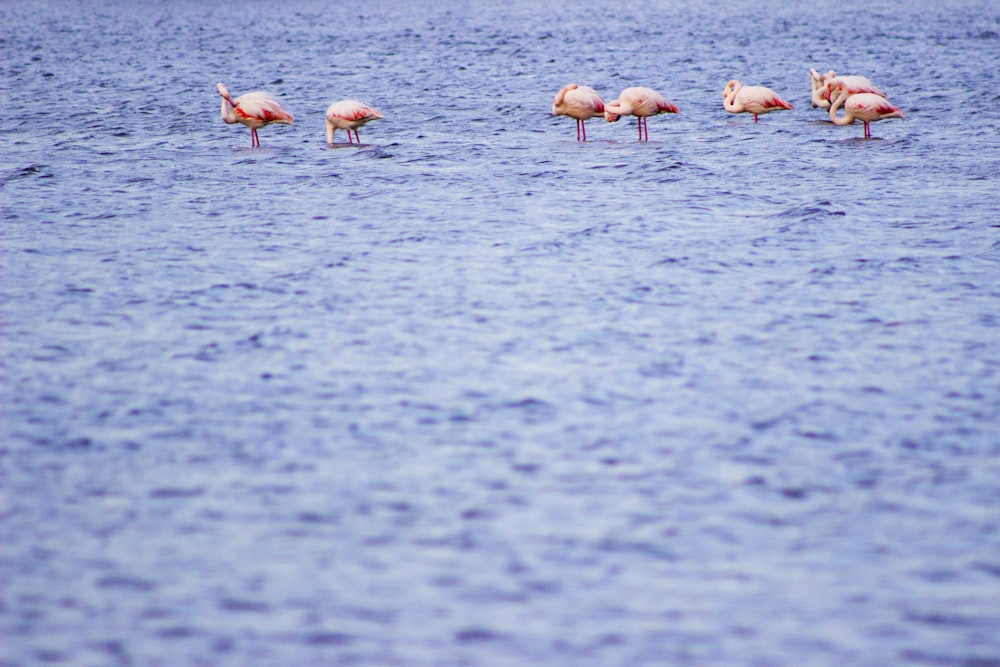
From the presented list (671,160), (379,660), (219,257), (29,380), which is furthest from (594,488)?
(671,160)

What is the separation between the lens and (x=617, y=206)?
1352cm

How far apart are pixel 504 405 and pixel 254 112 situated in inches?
467

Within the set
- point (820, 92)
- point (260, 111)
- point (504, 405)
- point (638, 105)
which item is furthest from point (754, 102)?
point (504, 405)

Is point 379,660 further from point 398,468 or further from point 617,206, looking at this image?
point 617,206

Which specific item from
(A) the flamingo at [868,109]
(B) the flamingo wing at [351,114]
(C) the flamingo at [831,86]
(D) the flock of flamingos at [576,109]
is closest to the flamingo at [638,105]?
(D) the flock of flamingos at [576,109]

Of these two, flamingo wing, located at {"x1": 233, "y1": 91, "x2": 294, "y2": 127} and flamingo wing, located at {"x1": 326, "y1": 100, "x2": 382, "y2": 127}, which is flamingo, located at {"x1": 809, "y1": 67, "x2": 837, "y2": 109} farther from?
flamingo wing, located at {"x1": 233, "y1": 91, "x2": 294, "y2": 127}

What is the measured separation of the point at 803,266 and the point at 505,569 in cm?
599

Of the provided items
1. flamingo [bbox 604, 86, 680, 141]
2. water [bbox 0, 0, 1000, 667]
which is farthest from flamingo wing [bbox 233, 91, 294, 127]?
flamingo [bbox 604, 86, 680, 141]

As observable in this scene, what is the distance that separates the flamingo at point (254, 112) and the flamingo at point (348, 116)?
0.75m

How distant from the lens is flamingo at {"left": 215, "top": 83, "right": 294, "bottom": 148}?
18094 millimetres

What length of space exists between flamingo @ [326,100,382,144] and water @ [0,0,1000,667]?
1.83 ft

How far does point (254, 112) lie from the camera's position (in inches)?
712

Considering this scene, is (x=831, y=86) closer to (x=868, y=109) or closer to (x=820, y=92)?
(x=820, y=92)

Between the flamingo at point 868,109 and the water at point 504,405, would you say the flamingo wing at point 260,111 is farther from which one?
the flamingo at point 868,109
